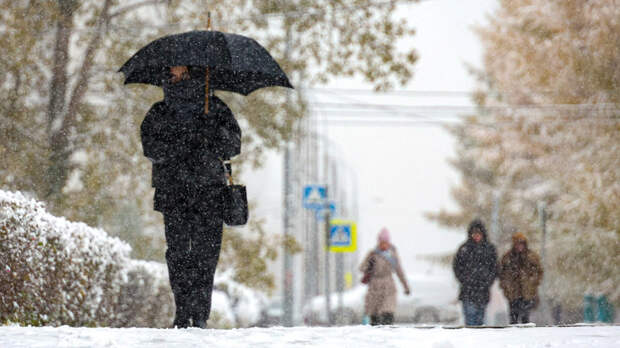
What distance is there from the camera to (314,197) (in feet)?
70.5

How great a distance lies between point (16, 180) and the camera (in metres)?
13.2

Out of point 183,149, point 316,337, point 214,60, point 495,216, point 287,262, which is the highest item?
point 495,216

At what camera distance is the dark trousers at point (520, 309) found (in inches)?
491

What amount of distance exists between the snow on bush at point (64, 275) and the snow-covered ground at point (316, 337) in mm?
1853

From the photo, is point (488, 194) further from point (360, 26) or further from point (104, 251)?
point (104, 251)

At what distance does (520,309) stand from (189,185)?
696cm

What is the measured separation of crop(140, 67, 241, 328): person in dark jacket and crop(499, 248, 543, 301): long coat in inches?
256

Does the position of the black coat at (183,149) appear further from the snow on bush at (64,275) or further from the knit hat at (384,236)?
the knit hat at (384,236)

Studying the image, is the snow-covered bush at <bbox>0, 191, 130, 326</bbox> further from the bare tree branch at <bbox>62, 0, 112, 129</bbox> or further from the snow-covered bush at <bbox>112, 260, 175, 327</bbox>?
the bare tree branch at <bbox>62, 0, 112, 129</bbox>

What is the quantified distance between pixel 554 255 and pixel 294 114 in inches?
413

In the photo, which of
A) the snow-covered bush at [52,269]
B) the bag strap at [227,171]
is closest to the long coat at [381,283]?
the snow-covered bush at [52,269]

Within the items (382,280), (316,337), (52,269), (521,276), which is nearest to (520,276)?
(521,276)

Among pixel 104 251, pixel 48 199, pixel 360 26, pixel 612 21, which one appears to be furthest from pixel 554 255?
pixel 104 251

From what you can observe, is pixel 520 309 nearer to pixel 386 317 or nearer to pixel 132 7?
pixel 386 317
